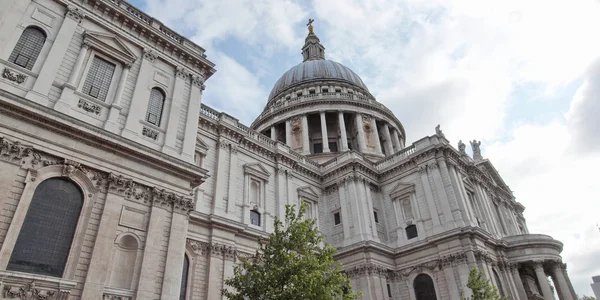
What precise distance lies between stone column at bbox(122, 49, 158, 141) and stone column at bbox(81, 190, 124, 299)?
118 inches

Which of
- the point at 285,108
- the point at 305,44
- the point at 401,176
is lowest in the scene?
the point at 401,176

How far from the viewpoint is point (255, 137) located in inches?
1135

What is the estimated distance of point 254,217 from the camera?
2539cm

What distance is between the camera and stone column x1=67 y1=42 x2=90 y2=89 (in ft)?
51.3

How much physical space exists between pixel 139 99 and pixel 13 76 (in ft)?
15.6

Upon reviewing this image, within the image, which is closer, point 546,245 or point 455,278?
point 455,278

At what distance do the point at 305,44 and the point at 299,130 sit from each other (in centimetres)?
2784

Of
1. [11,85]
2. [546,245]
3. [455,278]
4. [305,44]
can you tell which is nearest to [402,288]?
[455,278]

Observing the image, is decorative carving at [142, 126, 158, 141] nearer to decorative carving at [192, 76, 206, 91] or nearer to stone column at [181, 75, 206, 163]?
stone column at [181, 75, 206, 163]

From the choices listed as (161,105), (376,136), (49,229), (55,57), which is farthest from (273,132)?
(49,229)

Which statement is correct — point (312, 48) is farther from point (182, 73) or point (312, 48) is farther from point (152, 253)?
point (152, 253)

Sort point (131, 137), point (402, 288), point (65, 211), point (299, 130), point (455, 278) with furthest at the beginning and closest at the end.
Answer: point (299, 130)
point (402, 288)
point (455, 278)
point (131, 137)
point (65, 211)

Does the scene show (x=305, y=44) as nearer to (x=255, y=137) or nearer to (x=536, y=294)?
(x=255, y=137)

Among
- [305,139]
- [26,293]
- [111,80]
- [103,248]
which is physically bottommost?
[26,293]
